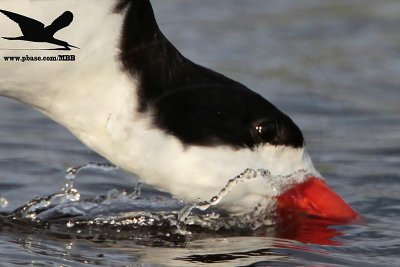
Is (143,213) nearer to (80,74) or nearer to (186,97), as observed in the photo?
(186,97)

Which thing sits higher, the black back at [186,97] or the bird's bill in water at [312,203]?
the black back at [186,97]

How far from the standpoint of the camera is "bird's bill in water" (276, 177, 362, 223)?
6.74 meters

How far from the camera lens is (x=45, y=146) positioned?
336 inches

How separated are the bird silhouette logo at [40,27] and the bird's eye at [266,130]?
0.91 meters

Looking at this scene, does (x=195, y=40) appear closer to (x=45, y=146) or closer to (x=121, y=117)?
(x=45, y=146)

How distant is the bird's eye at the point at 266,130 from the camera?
6.41m

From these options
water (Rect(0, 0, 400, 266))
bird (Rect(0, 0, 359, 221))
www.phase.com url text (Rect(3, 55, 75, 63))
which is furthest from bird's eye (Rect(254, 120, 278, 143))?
www.phase.com url text (Rect(3, 55, 75, 63))

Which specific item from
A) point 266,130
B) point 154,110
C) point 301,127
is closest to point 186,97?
point 154,110

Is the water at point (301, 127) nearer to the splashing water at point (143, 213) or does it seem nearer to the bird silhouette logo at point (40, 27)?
the splashing water at point (143, 213)

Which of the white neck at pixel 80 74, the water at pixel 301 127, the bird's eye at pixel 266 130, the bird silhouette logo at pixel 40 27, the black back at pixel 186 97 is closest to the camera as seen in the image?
the bird silhouette logo at pixel 40 27

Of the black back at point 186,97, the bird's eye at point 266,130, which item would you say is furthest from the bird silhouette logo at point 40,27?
the bird's eye at point 266,130

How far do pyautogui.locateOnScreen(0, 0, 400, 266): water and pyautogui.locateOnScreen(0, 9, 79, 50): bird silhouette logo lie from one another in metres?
0.93

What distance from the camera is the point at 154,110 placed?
20.4 ft

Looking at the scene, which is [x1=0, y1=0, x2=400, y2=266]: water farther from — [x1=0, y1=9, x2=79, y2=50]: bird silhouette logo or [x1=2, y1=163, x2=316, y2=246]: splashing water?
[x1=0, y1=9, x2=79, y2=50]: bird silhouette logo
